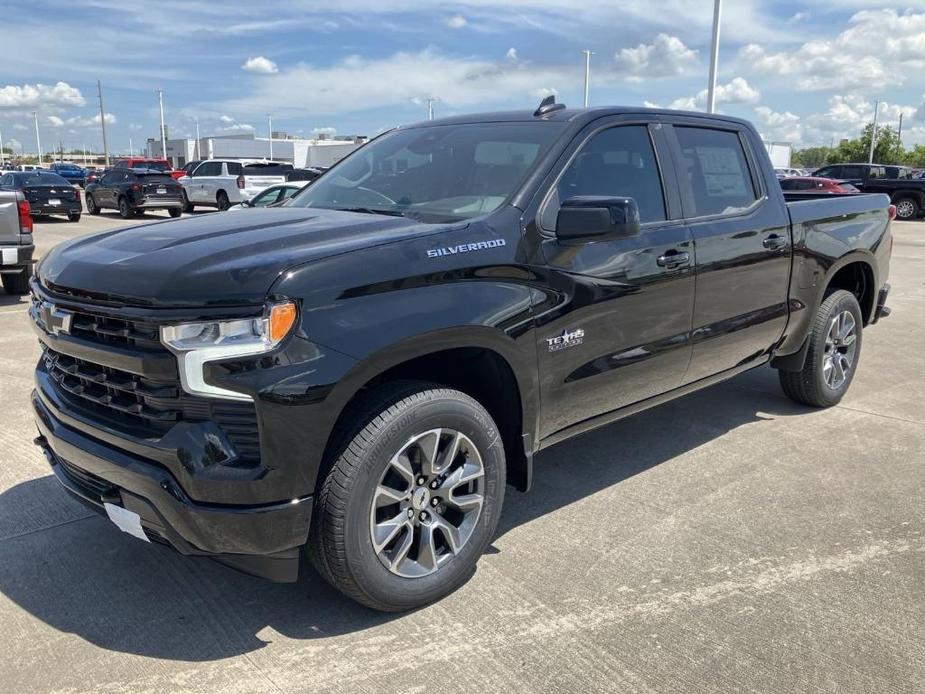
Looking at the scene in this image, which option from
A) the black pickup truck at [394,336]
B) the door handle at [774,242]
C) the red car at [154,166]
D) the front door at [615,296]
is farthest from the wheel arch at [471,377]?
the red car at [154,166]

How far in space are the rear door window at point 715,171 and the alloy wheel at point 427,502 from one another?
191cm

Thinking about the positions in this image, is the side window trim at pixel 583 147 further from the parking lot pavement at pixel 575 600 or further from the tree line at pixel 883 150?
the tree line at pixel 883 150

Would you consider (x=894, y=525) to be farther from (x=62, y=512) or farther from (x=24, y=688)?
(x=62, y=512)

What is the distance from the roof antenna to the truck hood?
3.27ft

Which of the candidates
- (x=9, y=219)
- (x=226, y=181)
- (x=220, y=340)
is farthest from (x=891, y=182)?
(x=220, y=340)

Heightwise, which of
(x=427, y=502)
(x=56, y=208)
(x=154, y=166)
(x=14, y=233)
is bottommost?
(x=427, y=502)

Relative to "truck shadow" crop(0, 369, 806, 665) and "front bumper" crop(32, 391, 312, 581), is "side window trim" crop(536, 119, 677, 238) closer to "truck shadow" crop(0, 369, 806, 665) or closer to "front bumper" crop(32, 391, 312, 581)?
"truck shadow" crop(0, 369, 806, 665)

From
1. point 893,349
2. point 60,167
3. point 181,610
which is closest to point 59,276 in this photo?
point 181,610

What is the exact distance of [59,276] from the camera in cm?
303

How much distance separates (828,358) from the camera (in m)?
5.58

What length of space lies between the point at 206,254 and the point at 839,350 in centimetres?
459

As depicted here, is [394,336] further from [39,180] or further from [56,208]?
[39,180]

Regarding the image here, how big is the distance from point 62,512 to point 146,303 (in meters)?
1.87

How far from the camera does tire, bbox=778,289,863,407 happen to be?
5332 mm
